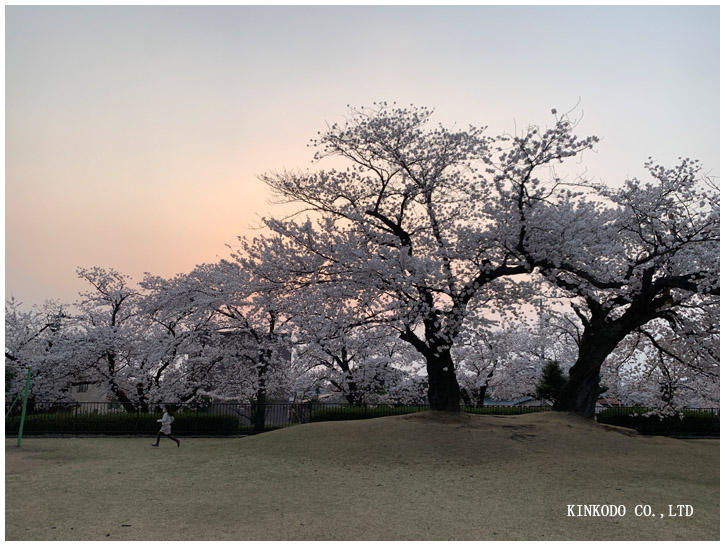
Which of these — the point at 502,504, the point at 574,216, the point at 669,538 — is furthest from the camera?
the point at 574,216

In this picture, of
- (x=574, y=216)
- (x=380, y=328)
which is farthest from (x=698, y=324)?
(x=380, y=328)

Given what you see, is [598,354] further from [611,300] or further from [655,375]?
[655,375]

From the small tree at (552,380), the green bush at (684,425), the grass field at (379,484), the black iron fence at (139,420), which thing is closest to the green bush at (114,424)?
→ the black iron fence at (139,420)

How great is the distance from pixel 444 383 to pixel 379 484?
893 cm

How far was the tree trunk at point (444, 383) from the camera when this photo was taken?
2138 centimetres

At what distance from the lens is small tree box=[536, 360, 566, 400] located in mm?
37500

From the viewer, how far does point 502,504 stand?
10.8 m

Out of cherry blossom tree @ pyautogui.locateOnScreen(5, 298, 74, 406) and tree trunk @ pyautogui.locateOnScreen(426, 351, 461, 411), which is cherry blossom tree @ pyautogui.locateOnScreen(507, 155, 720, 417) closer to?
tree trunk @ pyautogui.locateOnScreen(426, 351, 461, 411)

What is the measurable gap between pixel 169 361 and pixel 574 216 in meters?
22.6

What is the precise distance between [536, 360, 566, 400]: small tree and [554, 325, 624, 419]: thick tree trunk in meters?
15.3

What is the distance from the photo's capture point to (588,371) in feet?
70.5

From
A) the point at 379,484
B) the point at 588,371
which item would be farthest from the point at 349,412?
the point at 379,484

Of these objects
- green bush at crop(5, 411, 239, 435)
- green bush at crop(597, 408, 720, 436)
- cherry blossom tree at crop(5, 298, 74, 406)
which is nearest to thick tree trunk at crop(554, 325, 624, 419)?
green bush at crop(597, 408, 720, 436)

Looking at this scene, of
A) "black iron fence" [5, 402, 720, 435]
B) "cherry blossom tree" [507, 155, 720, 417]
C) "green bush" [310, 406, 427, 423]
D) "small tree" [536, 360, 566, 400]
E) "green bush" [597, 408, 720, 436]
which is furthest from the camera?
"small tree" [536, 360, 566, 400]
